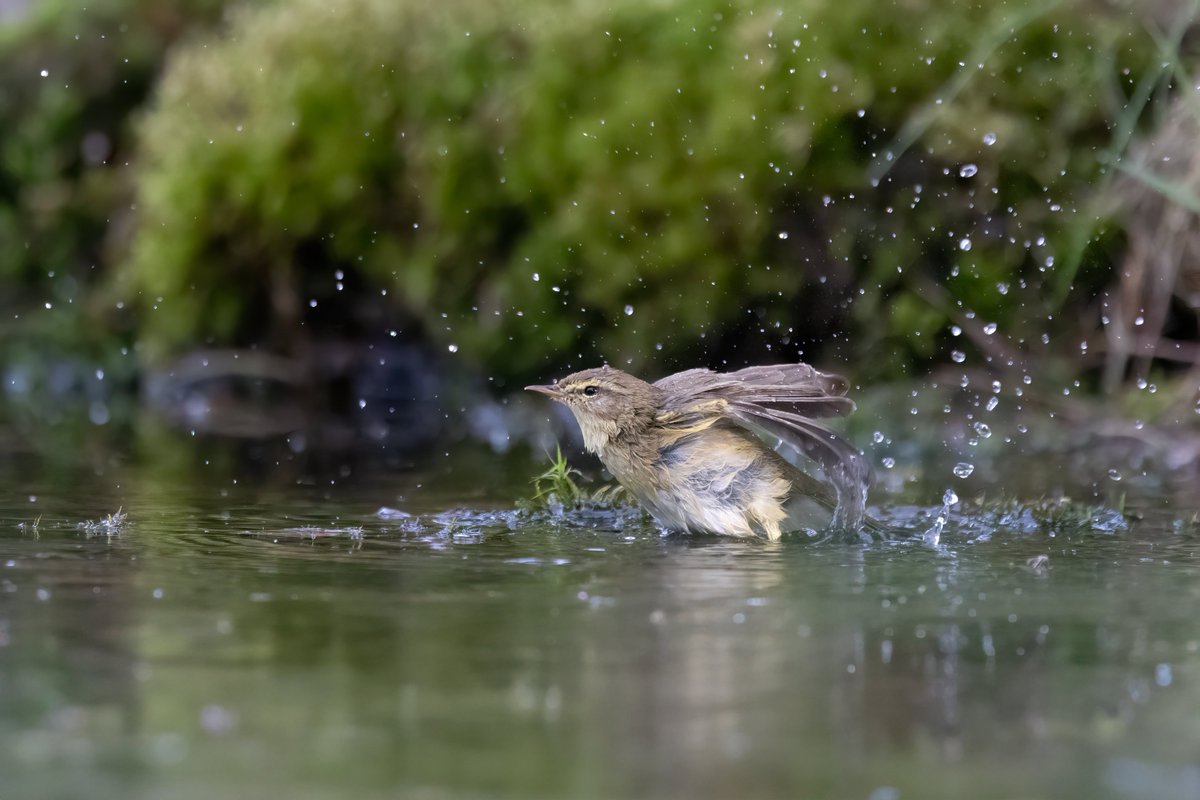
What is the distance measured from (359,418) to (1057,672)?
6799mm

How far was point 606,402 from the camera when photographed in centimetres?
622

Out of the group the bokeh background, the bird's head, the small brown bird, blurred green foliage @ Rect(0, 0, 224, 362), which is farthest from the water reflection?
blurred green foliage @ Rect(0, 0, 224, 362)

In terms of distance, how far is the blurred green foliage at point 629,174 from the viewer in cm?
853

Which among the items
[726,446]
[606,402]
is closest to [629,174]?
[606,402]

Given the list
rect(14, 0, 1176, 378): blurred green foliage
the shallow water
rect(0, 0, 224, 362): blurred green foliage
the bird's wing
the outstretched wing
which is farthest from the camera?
rect(0, 0, 224, 362): blurred green foliage

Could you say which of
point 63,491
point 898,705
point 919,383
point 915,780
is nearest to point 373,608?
point 898,705

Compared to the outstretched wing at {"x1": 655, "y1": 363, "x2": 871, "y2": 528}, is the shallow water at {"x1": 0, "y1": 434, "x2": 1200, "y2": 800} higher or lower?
lower

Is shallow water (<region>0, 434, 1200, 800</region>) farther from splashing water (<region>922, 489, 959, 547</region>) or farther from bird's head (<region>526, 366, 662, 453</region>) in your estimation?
bird's head (<region>526, 366, 662, 453</region>)

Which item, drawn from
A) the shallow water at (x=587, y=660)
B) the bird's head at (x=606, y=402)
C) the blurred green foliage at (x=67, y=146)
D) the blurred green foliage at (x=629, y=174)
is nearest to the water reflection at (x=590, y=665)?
the shallow water at (x=587, y=660)

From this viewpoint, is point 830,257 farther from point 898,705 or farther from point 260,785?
point 260,785

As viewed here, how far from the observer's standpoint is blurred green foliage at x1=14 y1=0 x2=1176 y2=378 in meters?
8.53

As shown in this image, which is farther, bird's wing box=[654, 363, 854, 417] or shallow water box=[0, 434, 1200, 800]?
bird's wing box=[654, 363, 854, 417]

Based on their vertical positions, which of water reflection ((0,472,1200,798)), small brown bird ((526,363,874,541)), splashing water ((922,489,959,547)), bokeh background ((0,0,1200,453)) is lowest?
water reflection ((0,472,1200,798))

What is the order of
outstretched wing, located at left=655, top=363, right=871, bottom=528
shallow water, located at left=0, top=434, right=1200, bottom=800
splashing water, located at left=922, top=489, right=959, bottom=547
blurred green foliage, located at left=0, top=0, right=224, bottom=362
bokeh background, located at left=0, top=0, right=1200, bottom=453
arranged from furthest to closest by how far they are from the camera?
1. blurred green foliage, located at left=0, top=0, right=224, bottom=362
2. bokeh background, located at left=0, top=0, right=1200, bottom=453
3. outstretched wing, located at left=655, top=363, right=871, bottom=528
4. splashing water, located at left=922, top=489, right=959, bottom=547
5. shallow water, located at left=0, top=434, right=1200, bottom=800
